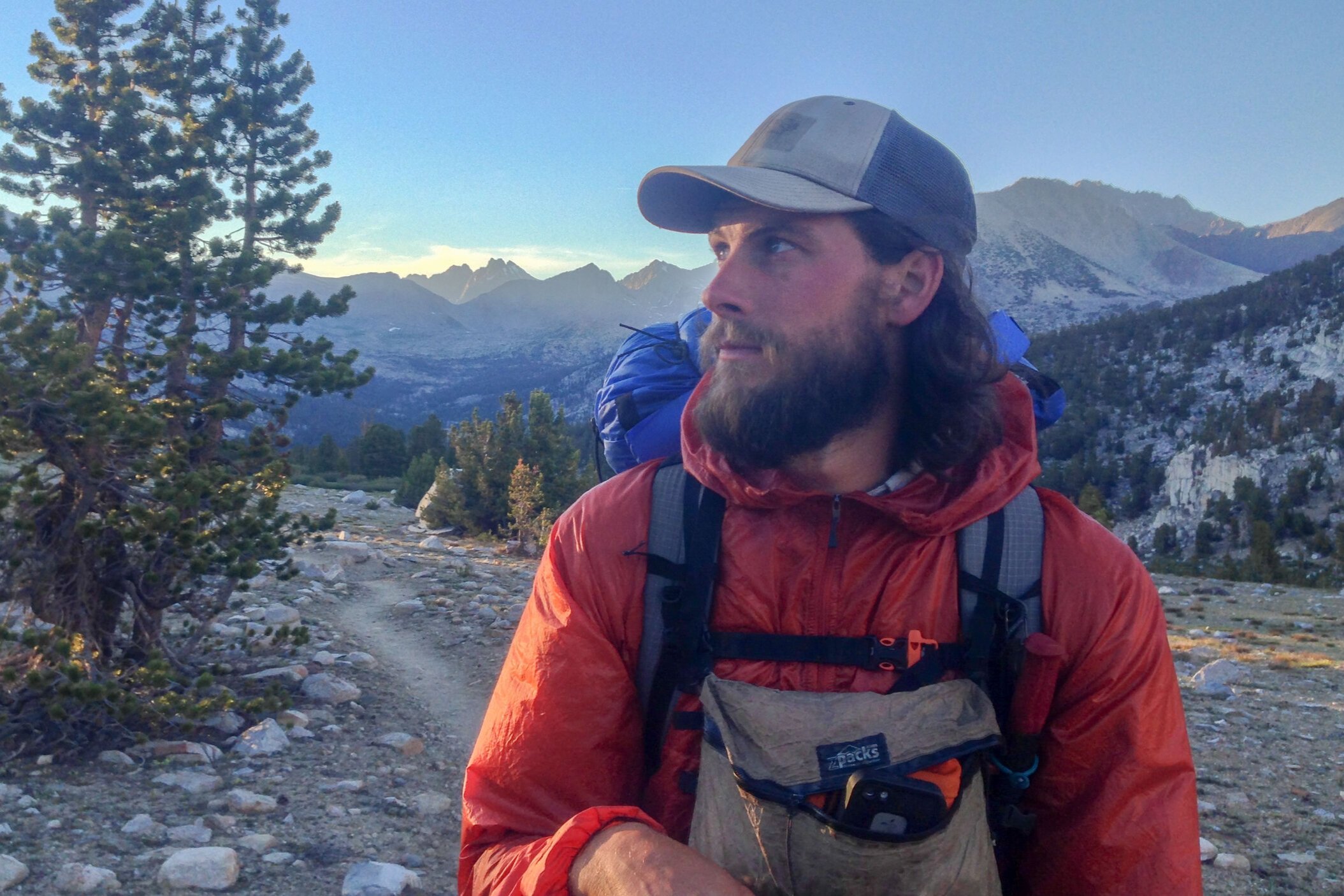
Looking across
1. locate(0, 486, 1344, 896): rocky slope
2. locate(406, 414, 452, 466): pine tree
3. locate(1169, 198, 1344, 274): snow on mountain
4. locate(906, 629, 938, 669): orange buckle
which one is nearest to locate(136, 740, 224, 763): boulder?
locate(0, 486, 1344, 896): rocky slope

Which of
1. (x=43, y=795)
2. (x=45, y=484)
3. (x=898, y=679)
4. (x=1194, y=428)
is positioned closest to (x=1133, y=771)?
(x=898, y=679)

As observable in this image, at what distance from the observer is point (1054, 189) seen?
132m

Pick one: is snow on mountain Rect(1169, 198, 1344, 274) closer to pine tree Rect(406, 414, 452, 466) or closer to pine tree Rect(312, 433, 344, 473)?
pine tree Rect(406, 414, 452, 466)

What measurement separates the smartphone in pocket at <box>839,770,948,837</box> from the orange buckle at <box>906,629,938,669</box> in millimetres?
250

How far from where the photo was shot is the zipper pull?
1680 millimetres

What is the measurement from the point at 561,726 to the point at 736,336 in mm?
870

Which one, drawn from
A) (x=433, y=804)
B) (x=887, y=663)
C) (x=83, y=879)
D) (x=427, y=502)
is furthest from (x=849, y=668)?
(x=427, y=502)

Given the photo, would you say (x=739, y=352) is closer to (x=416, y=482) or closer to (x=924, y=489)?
(x=924, y=489)

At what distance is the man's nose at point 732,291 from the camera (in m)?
1.85

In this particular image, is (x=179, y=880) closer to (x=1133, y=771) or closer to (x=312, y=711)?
(x=312, y=711)

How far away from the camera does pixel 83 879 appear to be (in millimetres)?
3238

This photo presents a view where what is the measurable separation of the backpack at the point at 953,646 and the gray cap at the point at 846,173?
2.14 ft

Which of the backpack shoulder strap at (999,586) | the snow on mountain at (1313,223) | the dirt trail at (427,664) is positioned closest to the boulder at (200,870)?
the dirt trail at (427,664)

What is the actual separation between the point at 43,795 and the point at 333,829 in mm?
1334
